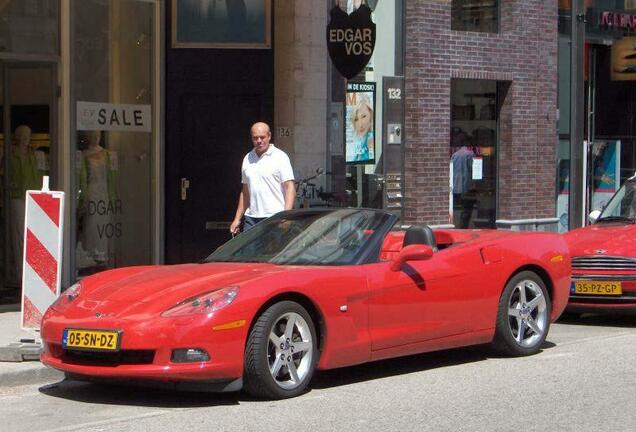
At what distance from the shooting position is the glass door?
12453 mm

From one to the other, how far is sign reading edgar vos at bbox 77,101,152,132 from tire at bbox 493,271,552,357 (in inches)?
227

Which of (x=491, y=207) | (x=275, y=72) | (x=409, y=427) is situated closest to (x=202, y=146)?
(x=275, y=72)

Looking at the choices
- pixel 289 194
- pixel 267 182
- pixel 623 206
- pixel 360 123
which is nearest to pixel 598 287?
pixel 623 206

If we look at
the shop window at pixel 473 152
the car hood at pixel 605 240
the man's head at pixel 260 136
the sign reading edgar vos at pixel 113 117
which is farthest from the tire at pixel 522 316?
the shop window at pixel 473 152

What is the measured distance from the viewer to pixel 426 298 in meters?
8.40

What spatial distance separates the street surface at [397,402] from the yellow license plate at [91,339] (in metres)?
0.43

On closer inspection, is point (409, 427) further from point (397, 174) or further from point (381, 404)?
point (397, 174)

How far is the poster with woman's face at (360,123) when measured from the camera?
15.4m

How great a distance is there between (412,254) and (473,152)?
9.62 metres

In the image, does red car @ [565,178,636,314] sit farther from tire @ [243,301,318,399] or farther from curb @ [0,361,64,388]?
curb @ [0,361,64,388]

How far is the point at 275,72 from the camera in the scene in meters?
13.9

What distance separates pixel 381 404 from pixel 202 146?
680cm

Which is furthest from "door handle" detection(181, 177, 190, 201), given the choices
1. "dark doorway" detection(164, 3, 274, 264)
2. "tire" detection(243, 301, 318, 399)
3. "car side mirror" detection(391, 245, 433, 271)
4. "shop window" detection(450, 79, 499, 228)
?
"tire" detection(243, 301, 318, 399)

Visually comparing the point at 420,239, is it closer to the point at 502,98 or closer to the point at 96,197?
the point at 96,197
